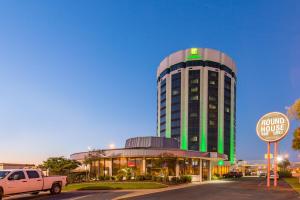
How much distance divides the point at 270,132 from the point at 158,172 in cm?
2264

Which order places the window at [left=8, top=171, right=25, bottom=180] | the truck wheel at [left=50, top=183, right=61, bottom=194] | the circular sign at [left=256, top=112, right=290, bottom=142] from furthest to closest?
the circular sign at [left=256, top=112, right=290, bottom=142], the truck wheel at [left=50, top=183, right=61, bottom=194], the window at [left=8, top=171, right=25, bottom=180]

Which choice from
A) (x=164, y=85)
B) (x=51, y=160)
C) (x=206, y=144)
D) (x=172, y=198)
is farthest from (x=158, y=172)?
(x=164, y=85)

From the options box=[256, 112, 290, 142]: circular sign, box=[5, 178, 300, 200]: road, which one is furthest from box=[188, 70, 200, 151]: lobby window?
box=[5, 178, 300, 200]: road

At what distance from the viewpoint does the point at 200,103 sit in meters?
133

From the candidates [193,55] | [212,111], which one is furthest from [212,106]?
[193,55]

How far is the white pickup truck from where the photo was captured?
19.3 m

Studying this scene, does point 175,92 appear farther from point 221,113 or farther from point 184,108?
point 221,113

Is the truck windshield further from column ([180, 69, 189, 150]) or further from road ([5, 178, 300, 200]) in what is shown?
column ([180, 69, 189, 150])

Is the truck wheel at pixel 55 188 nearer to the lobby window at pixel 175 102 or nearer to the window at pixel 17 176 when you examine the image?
the window at pixel 17 176

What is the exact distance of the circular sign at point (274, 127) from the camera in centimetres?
2747

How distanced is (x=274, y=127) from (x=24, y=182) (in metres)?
20.5

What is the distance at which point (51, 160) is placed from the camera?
158 ft

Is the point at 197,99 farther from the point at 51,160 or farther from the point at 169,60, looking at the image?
the point at 51,160

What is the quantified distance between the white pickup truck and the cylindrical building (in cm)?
10814
